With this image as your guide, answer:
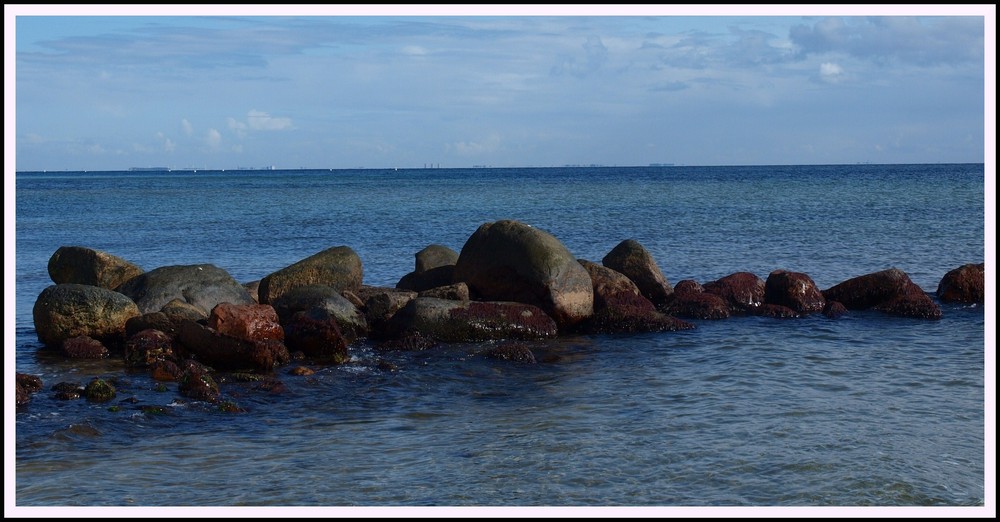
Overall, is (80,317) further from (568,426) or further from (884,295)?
(884,295)

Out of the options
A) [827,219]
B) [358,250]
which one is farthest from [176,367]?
[827,219]

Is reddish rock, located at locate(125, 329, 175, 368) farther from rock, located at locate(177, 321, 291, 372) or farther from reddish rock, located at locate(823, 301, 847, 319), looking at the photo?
reddish rock, located at locate(823, 301, 847, 319)

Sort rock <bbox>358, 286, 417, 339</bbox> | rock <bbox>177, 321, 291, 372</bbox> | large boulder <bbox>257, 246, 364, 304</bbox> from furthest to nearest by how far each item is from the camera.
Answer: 1. large boulder <bbox>257, 246, 364, 304</bbox>
2. rock <bbox>358, 286, 417, 339</bbox>
3. rock <bbox>177, 321, 291, 372</bbox>

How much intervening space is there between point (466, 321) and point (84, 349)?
6.30 meters

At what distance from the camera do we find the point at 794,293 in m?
19.4

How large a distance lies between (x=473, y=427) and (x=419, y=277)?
30.2 feet

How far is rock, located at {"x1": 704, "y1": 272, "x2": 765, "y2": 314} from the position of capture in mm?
19453

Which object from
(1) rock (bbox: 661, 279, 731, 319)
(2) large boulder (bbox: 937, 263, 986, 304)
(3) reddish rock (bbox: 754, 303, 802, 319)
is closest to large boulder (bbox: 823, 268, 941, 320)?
(2) large boulder (bbox: 937, 263, 986, 304)

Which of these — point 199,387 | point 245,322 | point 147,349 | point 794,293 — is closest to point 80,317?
point 147,349

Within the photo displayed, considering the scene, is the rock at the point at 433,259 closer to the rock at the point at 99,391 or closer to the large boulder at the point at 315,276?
the large boulder at the point at 315,276

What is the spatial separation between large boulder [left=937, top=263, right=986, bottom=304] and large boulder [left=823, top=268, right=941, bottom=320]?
95 centimetres

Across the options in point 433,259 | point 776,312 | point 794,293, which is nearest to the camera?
point 776,312

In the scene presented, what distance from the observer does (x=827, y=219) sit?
43.0 meters

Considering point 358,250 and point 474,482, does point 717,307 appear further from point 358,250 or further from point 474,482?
point 358,250
